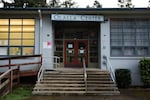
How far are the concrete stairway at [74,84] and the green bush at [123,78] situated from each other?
87 centimetres

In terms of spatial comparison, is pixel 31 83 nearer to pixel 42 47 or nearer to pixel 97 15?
pixel 42 47

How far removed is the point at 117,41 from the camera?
17.4m

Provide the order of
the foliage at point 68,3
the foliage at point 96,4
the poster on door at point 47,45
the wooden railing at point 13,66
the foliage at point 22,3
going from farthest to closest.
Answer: the foliage at point 96,4 < the foliage at point 68,3 < the foliage at point 22,3 < the poster on door at point 47,45 < the wooden railing at point 13,66

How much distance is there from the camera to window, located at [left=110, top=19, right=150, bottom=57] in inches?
682

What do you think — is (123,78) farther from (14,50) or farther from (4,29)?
(4,29)

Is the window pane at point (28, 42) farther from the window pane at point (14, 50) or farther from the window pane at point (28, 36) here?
the window pane at point (14, 50)

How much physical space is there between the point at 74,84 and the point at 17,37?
19.1 feet

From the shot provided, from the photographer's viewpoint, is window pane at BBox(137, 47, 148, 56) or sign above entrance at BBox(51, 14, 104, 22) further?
window pane at BBox(137, 47, 148, 56)

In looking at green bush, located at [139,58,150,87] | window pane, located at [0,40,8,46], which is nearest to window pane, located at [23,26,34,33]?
window pane, located at [0,40,8,46]

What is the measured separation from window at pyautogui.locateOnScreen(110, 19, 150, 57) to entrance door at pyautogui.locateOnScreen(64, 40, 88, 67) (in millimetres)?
2434

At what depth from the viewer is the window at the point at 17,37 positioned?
56.9 feet

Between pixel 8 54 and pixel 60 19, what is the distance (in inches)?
165

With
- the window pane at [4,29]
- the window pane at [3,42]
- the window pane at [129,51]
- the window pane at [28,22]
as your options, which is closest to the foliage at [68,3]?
the window pane at [28,22]

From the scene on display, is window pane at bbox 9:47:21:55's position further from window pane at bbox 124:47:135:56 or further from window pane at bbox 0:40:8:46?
window pane at bbox 124:47:135:56
